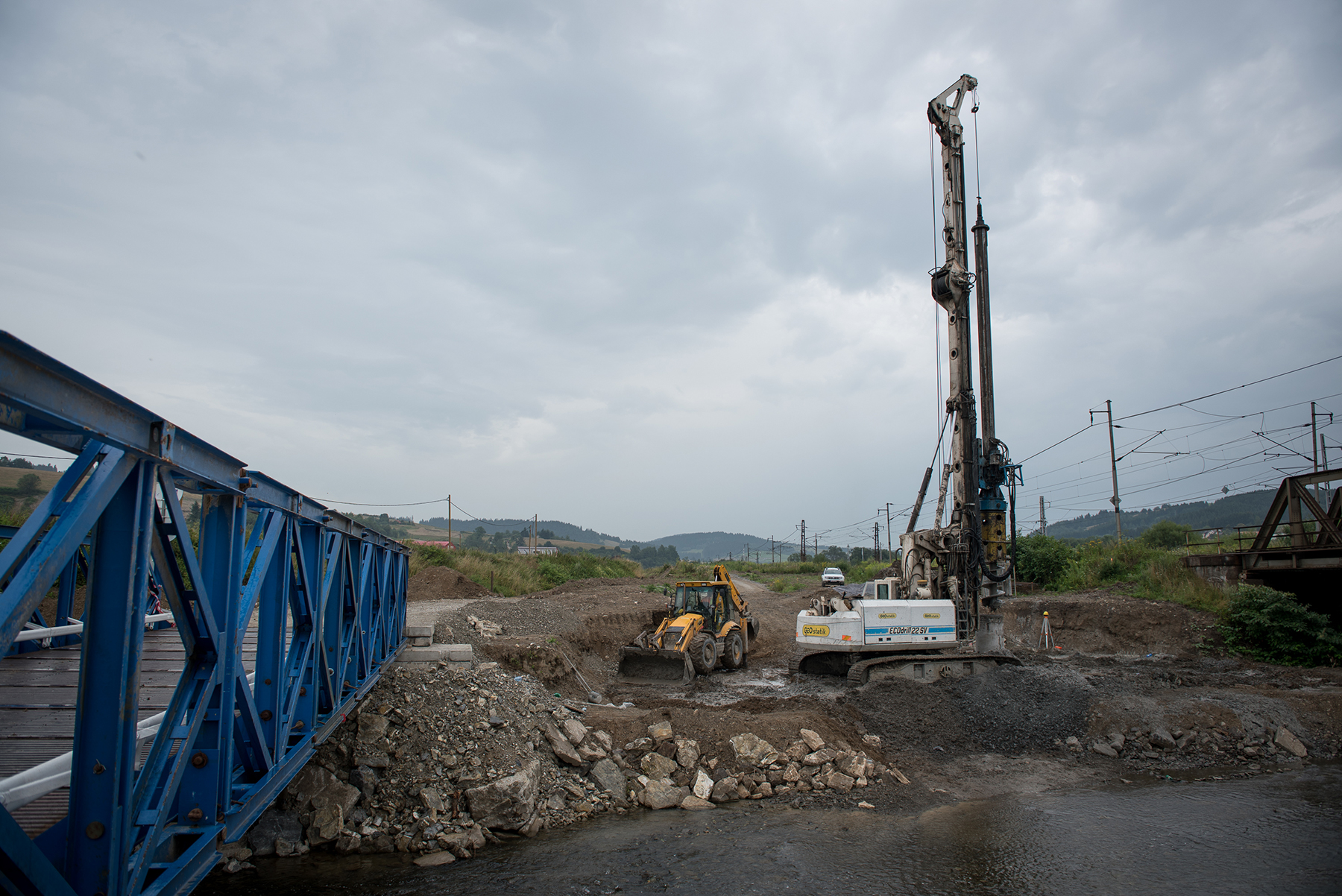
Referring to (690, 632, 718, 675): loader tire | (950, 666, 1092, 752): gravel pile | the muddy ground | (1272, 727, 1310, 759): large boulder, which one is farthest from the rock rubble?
(1272, 727, 1310, 759): large boulder

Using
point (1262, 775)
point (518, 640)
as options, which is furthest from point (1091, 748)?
point (518, 640)

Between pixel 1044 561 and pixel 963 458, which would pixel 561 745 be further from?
pixel 1044 561

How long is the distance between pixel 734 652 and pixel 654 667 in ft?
9.58

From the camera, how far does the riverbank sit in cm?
816

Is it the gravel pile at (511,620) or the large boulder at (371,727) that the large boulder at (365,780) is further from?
the gravel pile at (511,620)

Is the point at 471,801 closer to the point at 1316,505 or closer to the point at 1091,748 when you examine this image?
the point at 1091,748

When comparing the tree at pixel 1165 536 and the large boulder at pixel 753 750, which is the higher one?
the tree at pixel 1165 536

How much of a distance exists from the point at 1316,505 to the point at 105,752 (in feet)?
76.6

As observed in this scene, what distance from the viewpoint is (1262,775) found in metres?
10.7

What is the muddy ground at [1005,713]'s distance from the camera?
35.3 feet

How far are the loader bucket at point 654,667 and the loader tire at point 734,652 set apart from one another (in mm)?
2014

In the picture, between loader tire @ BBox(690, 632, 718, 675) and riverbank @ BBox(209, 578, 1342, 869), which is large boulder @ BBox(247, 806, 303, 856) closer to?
riverbank @ BBox(209, 578, 1342, 869)

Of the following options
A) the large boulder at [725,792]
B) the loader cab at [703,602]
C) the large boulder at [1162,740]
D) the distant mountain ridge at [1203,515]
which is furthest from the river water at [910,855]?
the distant mountain ridge at [1203,515]

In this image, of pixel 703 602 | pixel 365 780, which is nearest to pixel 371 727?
pixel 365 780
